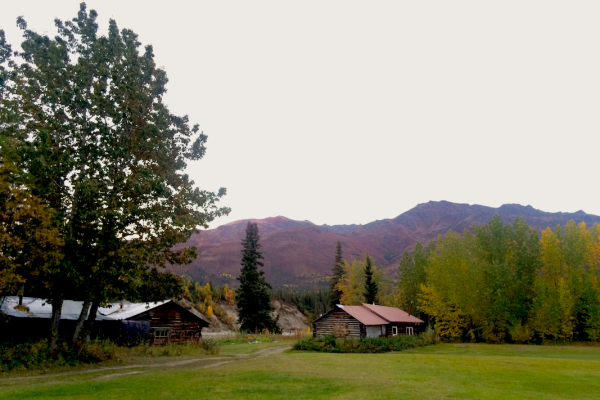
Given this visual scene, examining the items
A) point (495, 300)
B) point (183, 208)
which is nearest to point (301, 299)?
point (495, 300)

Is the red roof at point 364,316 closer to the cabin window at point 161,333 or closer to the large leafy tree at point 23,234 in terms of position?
the cabin window at point 161,333

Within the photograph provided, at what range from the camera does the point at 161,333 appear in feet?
127

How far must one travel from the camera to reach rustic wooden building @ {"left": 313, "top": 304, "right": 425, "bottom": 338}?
150 feet

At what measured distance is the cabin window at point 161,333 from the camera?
125 ft

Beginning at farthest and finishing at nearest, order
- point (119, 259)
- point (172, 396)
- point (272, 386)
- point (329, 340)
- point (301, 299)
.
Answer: point (301, 299)
point (329, 340)
point (119, 259)
point (272, 386)
point (172, 396)

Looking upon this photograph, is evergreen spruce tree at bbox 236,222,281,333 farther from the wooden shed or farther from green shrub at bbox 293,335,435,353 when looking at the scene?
green shrub at bbox 293,335,435,353

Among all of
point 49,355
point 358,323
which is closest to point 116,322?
point 49,355

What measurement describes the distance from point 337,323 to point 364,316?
10.4ft

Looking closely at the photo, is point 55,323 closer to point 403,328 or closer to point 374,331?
point 374,331

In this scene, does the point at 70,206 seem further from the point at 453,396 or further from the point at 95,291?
the point at 453,396

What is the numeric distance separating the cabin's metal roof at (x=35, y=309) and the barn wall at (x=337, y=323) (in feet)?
75.0

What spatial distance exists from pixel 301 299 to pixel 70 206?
3652 inches

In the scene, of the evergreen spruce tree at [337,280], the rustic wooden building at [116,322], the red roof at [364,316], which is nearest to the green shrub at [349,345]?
the red roof at [364,316]

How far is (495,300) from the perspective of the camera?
49.5 m
